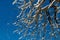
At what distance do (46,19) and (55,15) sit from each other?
0.27 meters

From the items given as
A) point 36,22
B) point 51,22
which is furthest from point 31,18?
point 51,22

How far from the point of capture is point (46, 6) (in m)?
5.55

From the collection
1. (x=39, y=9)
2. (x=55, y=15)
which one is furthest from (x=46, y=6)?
(x=55, y=15)

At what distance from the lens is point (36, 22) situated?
592 cm

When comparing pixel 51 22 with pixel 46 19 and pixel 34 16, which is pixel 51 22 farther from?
pixel 34 16

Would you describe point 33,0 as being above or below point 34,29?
above

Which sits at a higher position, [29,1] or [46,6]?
[29,1]

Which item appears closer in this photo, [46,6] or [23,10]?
[46,6]

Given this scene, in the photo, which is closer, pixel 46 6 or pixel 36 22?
pixel 46 6

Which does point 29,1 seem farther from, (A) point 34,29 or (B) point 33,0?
(A) point 34,29

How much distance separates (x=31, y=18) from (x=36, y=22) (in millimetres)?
176

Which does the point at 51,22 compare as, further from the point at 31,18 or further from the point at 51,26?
the point at 31,18

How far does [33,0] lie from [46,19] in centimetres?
62

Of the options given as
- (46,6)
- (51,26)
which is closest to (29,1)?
(46,6)
